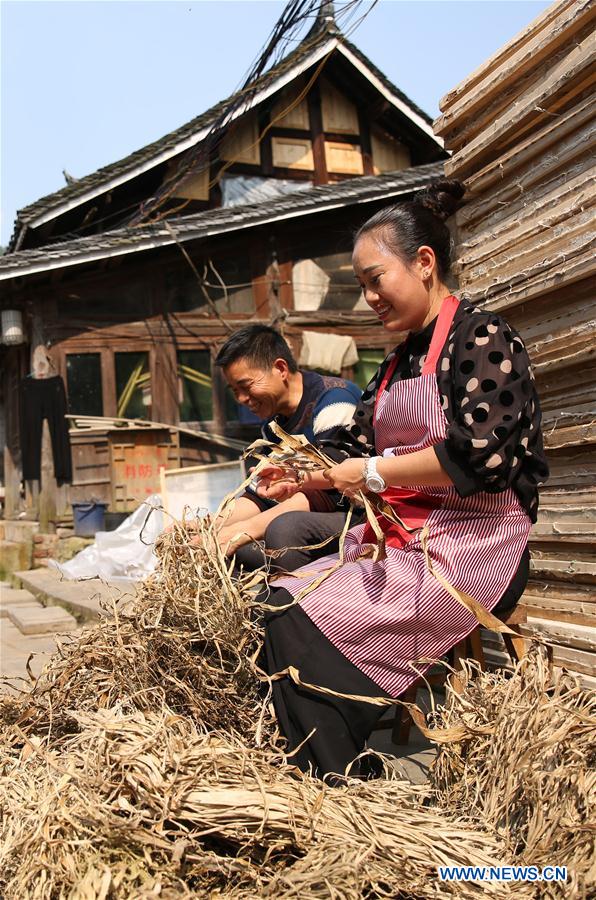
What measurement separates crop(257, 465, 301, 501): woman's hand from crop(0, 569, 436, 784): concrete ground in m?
0.60

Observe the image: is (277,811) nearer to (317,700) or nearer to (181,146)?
(317,700)

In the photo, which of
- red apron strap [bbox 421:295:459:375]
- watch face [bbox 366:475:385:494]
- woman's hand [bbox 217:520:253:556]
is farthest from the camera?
woman's hand [bbox 217:520:253:556]

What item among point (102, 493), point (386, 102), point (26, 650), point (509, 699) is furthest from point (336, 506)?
point (386, 102)

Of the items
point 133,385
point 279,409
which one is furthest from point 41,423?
point 279,409

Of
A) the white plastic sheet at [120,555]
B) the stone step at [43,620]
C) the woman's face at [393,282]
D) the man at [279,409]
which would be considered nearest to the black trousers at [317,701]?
the man at [279,409]

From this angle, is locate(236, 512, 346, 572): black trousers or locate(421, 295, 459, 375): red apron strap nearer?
locate(421, 295, 459, 375): red apron strap

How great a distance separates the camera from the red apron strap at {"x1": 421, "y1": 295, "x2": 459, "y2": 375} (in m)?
2.34

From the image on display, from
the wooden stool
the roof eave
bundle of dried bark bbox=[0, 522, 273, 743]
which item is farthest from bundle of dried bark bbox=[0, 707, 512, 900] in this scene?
the roof eave

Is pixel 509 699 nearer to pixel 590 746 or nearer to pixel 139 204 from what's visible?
pixel 590 746

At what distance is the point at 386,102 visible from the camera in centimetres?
1301

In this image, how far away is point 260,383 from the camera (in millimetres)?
3250

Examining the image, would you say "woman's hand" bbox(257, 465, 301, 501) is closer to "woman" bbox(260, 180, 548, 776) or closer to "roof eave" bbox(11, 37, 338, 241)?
"woman" bbox(260, 180, 548, 776)

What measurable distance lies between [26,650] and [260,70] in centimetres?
694

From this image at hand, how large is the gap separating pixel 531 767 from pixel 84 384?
34.0 feet
